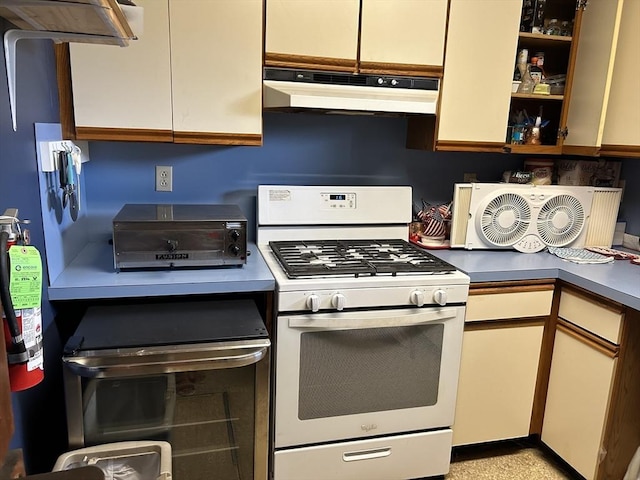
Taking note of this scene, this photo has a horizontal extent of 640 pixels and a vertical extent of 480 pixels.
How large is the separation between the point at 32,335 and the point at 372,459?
4.31ft

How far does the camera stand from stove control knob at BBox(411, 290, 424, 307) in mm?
1705

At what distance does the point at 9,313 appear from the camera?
907 mm

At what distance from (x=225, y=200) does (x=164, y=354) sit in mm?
883

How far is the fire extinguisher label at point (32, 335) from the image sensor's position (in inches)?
38.8

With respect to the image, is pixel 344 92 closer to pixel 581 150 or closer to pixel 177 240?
pixel 177 240

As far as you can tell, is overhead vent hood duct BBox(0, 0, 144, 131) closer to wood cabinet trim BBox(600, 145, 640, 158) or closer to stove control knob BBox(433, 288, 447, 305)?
stove control knob BBox(433, 288, 447, 305)

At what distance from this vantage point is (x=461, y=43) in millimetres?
1964

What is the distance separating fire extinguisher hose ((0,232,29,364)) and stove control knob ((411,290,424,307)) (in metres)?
1.18

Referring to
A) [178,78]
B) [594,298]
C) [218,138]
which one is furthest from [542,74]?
[178,78]

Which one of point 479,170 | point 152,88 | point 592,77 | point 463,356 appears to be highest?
point 592,77

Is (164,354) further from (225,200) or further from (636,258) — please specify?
(636,258)

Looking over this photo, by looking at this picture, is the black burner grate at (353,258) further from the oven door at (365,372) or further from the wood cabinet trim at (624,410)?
the wood cabinet trim at (624,410)

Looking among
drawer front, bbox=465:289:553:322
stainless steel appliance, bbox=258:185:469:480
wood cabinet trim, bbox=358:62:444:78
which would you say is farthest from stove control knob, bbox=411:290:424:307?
wood cabinet trim, bbox=358:62:444:78

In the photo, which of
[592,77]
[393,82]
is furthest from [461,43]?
[592,77]
